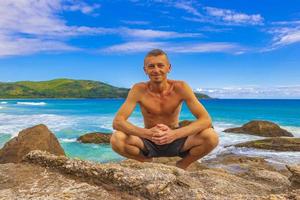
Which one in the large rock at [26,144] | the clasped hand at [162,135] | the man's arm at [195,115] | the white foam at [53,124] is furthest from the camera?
the white foam at [53,124]

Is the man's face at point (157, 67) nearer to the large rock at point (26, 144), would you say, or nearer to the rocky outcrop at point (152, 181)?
the rocky outcrop at point (152, 181)

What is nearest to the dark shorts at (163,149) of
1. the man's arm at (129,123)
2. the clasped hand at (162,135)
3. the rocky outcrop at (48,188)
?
the man's arm at (129,123)

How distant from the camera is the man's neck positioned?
7.12 metres

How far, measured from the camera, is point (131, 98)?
285 inches

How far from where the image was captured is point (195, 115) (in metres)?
7.01

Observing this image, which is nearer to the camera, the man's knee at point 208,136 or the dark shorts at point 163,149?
the man's knee at point 208,136

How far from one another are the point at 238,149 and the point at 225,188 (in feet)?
60.5

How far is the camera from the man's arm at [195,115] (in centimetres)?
680

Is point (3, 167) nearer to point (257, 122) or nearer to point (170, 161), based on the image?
point (170, 161)

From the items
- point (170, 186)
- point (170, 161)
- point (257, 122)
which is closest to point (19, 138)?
point (170, 161)

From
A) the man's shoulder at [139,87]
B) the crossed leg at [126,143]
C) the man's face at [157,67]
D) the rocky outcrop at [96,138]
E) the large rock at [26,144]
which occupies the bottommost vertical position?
the rocky outcrop at [96,138]

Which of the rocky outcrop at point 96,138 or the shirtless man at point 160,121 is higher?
the shirtless man at point 160,121

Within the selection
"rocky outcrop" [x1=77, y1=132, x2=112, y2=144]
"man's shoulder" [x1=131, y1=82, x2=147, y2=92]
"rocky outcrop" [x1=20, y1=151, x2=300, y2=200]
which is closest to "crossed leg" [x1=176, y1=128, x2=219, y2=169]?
"man's shoulder" [x1=131, y1=82, x2=147, y2=92]

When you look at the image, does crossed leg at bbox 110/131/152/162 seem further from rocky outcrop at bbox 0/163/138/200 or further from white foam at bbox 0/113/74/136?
white foam at bbox 0/113/74/136
